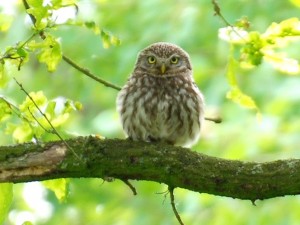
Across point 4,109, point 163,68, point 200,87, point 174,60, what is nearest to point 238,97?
point 4,109

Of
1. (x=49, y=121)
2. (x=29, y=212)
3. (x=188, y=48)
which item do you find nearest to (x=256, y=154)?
(x=188, y=48)

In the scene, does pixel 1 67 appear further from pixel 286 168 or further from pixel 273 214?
pixel 273 214

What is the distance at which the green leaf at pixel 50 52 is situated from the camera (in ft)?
10.4

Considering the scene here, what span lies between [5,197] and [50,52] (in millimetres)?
540

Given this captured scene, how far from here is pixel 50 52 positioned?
3.32 metres

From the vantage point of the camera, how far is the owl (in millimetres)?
4336

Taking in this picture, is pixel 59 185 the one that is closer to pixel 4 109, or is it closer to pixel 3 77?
pixel 4 109

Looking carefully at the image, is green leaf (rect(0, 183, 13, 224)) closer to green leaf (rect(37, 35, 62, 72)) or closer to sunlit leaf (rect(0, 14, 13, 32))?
green leaf (rect(37, 35, 62, 72))

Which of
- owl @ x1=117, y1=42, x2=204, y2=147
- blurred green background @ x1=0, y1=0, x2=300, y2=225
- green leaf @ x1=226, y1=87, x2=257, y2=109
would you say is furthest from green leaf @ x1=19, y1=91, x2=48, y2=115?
blurred green background @ x1=0, y1=0, x2=300, y2=225

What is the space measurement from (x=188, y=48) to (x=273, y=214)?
5.15 ft

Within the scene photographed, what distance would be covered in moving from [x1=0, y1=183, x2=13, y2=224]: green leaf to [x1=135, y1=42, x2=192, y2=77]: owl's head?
1.44m

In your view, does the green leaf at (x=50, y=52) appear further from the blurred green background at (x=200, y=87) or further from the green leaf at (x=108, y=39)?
the blurred green background at (x=200, y=87)

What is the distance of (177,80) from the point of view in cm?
457

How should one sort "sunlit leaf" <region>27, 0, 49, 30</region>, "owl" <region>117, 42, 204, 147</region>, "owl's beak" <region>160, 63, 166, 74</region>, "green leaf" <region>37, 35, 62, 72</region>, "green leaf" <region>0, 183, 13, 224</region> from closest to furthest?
"sunlit leaf" <region>27, 0, 49, 30</region> → "green leaf" <region>37, 35, 62, 72</region> → "green leaf" <region>0, 183, 13, 224</region> → "owl" <region>117, 42, 204, 147</region> → "owl's beak" <region>160, 63, 166, 74</region>
